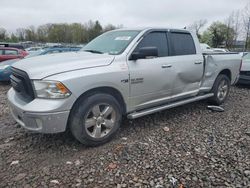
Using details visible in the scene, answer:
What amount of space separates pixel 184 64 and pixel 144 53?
1.23 m

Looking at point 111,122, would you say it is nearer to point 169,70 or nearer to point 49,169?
point 49,169

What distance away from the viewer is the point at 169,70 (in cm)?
405

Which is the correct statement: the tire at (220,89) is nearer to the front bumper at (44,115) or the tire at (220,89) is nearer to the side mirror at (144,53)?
the side mirror at (144,53)

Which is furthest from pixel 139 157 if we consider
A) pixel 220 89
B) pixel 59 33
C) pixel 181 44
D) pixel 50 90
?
pixel 59 33

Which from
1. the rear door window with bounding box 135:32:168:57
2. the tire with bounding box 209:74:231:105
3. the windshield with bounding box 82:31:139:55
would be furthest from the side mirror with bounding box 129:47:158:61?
the tire with bounding box 209:74:231:105

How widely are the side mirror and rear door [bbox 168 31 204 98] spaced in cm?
73

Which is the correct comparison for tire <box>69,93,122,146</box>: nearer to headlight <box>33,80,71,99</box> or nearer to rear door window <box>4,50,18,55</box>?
headlight <box>33,80,71,99</box>

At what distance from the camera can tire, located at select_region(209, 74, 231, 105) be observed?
Answer: 17.8 feet

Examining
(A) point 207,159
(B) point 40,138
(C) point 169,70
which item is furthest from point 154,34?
(B) point 40,138

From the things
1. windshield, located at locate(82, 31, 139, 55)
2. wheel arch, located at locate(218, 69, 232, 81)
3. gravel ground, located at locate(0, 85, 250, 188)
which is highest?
windshield, located at locate(82, 31, 139, 55)

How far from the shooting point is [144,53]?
11.4 ft

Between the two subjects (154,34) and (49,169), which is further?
(154,34)

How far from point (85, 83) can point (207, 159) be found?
1999 mm

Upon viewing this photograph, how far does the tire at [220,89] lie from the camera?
542 cm
